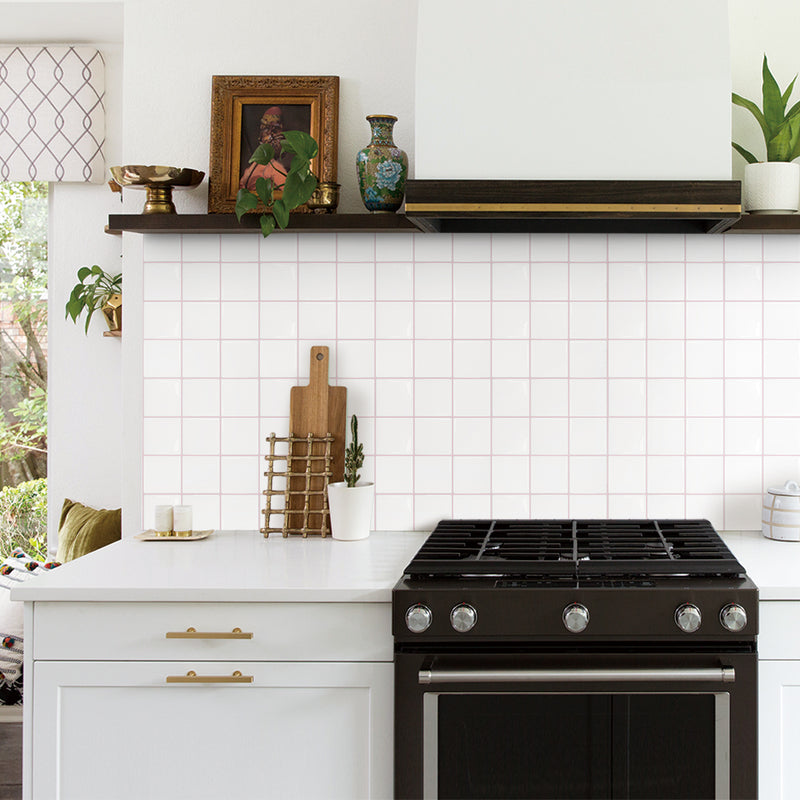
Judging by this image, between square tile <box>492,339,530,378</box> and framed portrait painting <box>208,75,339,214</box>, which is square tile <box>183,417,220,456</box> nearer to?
framed portrait painting <box>208,75,339,214</box>

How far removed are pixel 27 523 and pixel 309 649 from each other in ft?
6.38

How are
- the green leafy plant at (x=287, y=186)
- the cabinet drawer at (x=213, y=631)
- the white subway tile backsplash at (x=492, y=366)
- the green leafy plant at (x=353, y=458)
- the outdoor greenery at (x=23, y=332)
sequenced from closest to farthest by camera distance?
1. the cabinet drawer at (x=213, y=631)
2. the green leafy plant at (x=287, y=186)
3. the green leafy plant at (x=353, y=458)
4. the white subway tile backsplash at (x=492, y=366)
5. the outdoor greenery at (x=23, y=332)

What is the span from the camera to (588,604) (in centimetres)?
172

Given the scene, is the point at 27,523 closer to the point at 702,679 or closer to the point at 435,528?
the point at 435,528

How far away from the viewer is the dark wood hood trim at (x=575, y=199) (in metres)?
2.02

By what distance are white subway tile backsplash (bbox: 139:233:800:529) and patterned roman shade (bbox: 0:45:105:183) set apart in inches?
34.0

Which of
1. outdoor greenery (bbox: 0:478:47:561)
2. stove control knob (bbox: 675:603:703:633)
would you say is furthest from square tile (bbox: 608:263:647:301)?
outdoor greenery (bbox: 0:478:47:561)

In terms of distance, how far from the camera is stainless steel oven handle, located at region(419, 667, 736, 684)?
5.53 feet

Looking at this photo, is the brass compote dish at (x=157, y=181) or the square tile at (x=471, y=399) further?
the square tile at (x=471, y=399)

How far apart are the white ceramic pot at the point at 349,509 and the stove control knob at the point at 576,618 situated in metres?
0.71

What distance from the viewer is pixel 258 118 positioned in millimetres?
2395

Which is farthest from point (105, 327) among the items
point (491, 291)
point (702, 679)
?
point (702, 679)

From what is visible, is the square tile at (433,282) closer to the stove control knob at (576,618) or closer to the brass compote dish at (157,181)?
the brass compote dish at (157,181)

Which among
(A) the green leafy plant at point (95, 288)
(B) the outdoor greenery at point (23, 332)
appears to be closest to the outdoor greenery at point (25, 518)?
(B) the outdoor greenery at point (23, 332)
